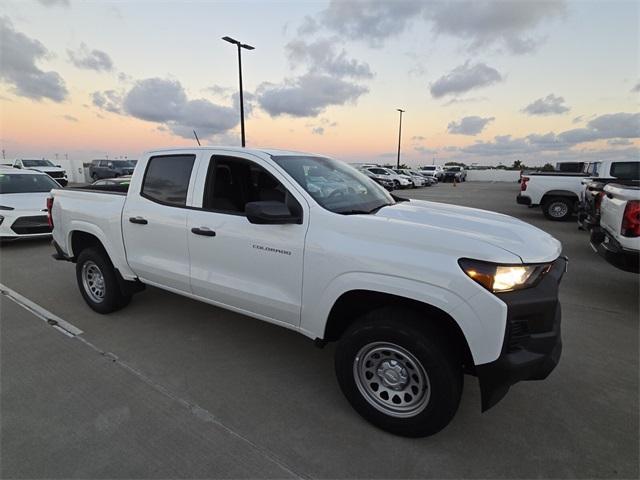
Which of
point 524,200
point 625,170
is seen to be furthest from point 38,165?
point 625,170

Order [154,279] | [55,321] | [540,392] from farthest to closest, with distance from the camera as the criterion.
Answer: [55,321] < [154,279] < [540,392]

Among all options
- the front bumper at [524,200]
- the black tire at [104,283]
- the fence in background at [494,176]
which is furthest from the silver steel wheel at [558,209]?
the fence in background at [494,176]

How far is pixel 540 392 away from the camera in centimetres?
295

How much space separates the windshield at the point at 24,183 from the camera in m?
8.31

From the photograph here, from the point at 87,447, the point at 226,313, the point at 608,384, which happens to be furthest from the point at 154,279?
the point at 608,384

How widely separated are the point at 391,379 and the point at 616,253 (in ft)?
11.6

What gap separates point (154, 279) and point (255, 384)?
1.54m

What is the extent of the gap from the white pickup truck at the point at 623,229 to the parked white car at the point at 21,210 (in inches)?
348

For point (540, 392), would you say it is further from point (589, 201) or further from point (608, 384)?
point (589, 201)

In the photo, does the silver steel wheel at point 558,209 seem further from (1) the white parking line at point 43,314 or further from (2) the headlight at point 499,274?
(1) the white parking line at point 43,314

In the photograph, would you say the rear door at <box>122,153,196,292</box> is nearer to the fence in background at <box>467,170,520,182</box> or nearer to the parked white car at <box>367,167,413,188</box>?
the parked white car at <box>367,167,413,188</box>

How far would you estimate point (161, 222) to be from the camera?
3.49 m

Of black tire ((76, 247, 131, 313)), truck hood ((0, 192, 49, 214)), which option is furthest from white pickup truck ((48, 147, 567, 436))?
truck hood ((0, 192, 49, 214))

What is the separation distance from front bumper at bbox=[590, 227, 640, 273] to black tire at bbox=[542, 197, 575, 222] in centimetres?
758
